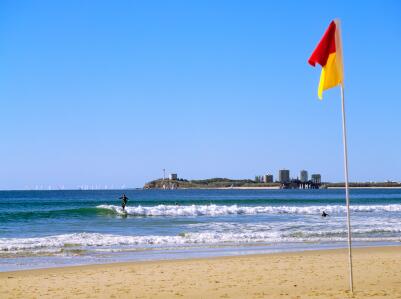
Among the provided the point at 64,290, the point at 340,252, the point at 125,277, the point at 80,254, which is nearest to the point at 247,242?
the point at 340,252

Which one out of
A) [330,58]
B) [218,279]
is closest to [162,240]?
[218,279]

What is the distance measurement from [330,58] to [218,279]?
5316 mm

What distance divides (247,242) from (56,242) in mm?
7227

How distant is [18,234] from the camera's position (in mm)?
26625

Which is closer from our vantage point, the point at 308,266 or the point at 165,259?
the point at 308,266

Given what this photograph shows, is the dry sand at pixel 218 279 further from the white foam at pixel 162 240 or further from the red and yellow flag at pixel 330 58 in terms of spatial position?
the white foam at pixel 162 240

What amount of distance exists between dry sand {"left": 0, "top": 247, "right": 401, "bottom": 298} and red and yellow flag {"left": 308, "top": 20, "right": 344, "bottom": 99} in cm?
372

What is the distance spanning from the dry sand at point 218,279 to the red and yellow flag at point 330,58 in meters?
3.72

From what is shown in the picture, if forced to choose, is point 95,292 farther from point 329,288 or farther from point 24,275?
point 329,288

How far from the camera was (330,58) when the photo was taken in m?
9.91

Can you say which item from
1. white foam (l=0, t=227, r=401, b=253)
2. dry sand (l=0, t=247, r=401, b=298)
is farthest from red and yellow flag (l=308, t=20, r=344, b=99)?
white foam (l=0, t=227, r=401, b=253)

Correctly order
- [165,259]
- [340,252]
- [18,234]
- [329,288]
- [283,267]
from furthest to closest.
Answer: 1. [18,234]
2. [340,252]
3. [165,259]
4. [283,267]
5. [329,288]

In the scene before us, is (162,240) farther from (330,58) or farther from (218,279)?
(330,58)

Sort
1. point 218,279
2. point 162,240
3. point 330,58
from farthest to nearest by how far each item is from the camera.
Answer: point 162,240
point 218,279
point 330,58
